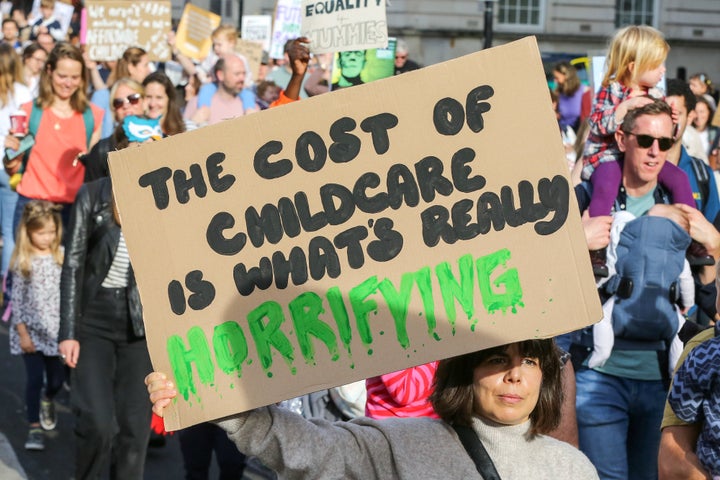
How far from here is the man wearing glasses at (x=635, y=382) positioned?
4820 mm

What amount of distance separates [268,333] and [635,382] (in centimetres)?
213

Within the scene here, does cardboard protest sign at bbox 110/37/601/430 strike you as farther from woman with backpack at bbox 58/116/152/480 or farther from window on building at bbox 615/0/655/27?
window on building at bbox 615/0/655/27

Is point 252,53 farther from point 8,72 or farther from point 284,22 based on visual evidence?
point 8,72

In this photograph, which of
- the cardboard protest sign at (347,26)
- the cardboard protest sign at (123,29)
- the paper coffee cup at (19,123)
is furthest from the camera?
the cardboard protest sign at (123,29)

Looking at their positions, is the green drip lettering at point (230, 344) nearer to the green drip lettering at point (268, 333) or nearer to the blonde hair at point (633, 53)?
the green drip lettering at point (268, 333)

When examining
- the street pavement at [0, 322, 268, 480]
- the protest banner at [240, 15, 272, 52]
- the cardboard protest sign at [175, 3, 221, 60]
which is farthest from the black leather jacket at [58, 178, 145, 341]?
the protest banner at [240, 15, 272, 52]

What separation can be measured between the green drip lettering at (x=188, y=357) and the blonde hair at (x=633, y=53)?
3.06 m

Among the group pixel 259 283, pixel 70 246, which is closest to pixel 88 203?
pixel 70 246

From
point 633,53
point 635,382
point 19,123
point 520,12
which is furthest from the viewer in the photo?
point 520,12

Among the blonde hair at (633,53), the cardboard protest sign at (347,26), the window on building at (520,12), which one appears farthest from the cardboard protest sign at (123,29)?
the window on building at (520,12)

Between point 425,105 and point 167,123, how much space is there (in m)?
4.45

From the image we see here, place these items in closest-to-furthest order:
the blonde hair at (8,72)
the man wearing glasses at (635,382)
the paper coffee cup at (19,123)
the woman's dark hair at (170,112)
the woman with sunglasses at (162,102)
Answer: the man wearing glasses at (635,382), the woman's dark hair at (170,112), the woman with sunglasses at (162,102), the paper coffee cup at (19,123), the blonde hair at (8,72)

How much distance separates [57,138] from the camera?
29.5 feet

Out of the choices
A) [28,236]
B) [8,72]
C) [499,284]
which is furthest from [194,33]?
[499,284]
